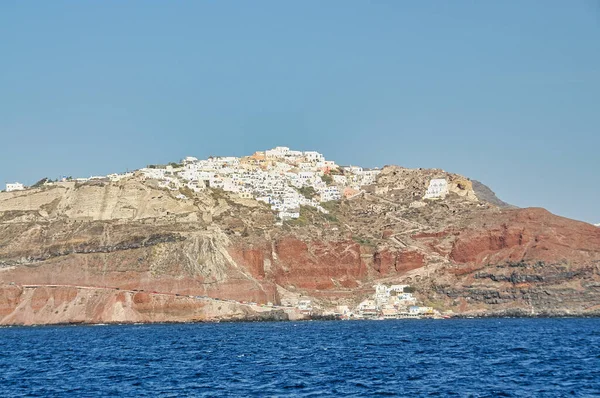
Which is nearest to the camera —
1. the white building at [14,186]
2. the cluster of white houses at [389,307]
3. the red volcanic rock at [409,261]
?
the cluster of white houses at [389,307]

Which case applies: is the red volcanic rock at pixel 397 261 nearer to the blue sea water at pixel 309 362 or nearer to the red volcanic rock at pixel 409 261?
the red volcanic rock at pixel 409 261

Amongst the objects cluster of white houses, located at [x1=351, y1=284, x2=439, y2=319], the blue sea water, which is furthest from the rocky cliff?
the blue sea water

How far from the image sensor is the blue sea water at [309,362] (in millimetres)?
56500

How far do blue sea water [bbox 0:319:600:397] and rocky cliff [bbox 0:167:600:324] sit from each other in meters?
23.9

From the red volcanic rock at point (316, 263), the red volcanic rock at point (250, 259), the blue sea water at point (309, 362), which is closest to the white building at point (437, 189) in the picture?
the red volcanic rock at point (316, 263)

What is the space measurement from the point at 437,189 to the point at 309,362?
120 metres

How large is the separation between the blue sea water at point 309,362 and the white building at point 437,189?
69.3 meters

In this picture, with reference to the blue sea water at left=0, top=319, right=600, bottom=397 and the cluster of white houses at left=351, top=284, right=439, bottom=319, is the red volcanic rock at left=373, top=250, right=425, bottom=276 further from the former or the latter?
the blue sea water at left=0, top=319, right=600, bottom=397

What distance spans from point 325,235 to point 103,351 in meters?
82.6

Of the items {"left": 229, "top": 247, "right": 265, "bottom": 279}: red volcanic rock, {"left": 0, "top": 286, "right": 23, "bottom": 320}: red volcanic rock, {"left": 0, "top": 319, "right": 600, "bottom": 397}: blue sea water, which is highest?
{"left": 229, "top": 247, "right": 265, "bottom": 279}: red volcanic rock

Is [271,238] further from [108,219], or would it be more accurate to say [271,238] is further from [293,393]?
[293,393]

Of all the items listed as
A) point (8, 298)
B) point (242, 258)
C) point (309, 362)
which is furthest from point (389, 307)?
point (309, 362)

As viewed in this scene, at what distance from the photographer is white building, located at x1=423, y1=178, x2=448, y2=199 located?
616 ft

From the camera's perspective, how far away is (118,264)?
148 m
